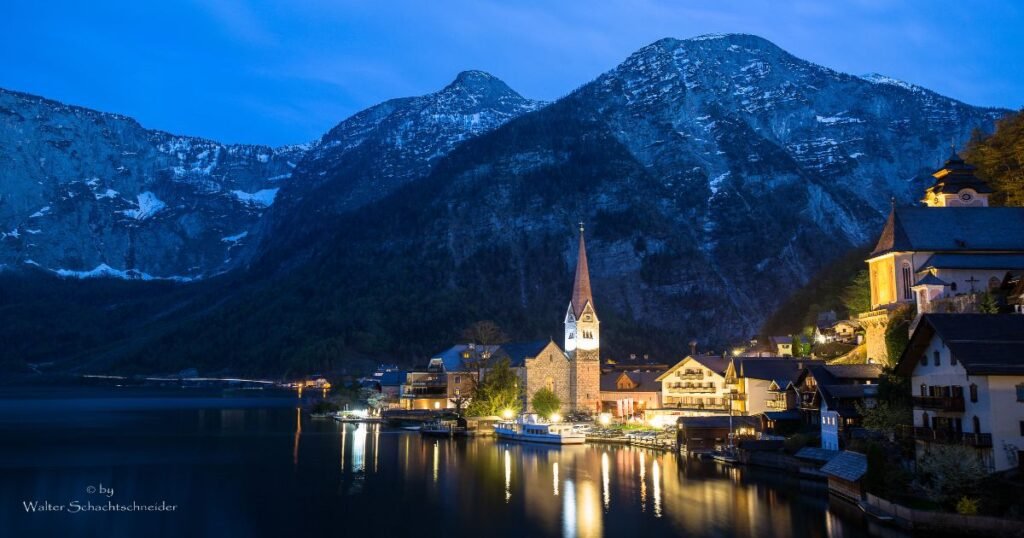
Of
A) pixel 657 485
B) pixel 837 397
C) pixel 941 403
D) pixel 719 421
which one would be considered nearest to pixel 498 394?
pixel 719 421

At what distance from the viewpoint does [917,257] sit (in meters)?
62.0

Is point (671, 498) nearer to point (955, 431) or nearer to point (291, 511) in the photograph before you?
point (955, 431)

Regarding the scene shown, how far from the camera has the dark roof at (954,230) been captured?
61.7m

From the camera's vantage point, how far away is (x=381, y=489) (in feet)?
173

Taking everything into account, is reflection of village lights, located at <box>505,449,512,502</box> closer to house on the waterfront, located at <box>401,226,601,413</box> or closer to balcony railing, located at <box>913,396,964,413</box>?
balcony railing, located at <box>913,396,964,413</box>

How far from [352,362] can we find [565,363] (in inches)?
4123

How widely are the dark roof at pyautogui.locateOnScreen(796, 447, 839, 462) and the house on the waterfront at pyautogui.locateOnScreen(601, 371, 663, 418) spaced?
39.8m

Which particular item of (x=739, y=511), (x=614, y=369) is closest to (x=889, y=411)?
(x=739, y=511)

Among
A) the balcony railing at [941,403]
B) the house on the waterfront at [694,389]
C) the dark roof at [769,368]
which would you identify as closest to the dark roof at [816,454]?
the balcony railing at [941,403]

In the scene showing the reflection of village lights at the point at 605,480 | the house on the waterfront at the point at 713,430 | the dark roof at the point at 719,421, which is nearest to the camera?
the reflection of village lights at the point at 605,480

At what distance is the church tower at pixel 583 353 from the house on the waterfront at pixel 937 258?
1692 inches

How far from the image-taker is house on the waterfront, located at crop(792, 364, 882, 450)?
181 ft

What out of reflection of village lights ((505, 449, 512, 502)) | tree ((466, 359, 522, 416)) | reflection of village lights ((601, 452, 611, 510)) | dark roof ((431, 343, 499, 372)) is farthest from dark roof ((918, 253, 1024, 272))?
dark roof ((431, 343, 499, 372))

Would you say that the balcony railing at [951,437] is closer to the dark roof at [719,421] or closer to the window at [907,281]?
the window at [907,281]
